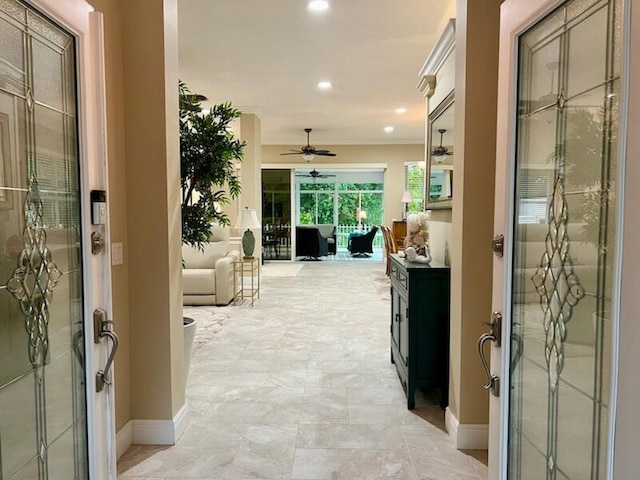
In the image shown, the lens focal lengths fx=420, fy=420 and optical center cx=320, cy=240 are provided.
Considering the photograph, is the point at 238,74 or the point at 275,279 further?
the point at 275,279

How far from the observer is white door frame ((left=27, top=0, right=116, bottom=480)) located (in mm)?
1341

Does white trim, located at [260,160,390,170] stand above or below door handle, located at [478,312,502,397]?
above

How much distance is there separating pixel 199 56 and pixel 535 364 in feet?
17.0

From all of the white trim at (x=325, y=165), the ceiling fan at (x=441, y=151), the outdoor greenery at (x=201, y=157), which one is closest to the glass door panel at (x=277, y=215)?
the white trim at (x=325, y=165)

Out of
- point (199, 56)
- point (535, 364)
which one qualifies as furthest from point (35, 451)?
point (199, 56)

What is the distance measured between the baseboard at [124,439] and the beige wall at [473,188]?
1903 mm

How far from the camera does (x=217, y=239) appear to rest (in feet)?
21.0

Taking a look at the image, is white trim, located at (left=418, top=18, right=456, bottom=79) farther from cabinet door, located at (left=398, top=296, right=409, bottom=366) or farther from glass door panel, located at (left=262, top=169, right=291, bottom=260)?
glass door panel, located at (left=262, top=169, right=291, bottom=260)

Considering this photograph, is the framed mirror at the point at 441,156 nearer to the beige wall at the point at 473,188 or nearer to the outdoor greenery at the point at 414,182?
the beige wall at the point at 473,188

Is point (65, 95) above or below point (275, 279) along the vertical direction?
above

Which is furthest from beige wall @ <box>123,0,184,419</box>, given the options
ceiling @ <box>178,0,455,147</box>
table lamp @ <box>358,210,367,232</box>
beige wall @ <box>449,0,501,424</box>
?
table lamp @ <box>358,210,367,232</box>

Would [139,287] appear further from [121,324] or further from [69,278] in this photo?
[69,278]

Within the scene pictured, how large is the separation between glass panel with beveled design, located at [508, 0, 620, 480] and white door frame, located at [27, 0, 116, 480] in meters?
1.38

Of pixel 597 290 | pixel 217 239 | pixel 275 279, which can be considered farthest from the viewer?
pixel 275 279
